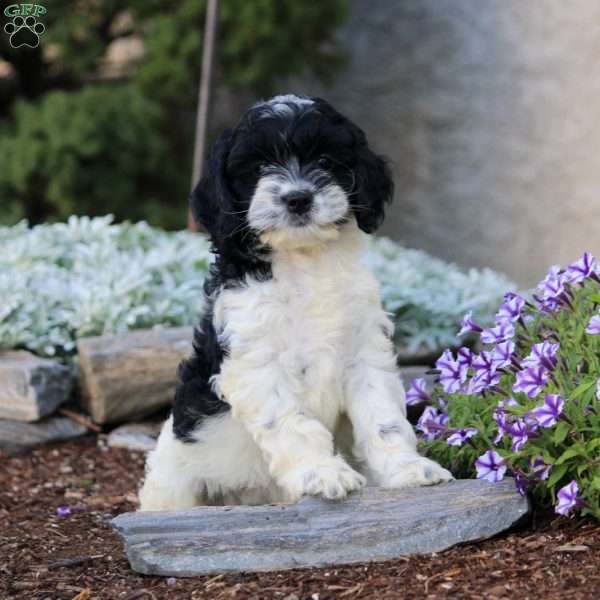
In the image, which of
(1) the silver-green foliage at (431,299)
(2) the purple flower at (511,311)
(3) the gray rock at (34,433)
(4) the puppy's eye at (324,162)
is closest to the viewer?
(4) the puppy's eye at (324,162)

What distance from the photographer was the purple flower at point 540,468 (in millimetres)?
3371

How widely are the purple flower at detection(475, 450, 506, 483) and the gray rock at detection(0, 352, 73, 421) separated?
289 centimetres

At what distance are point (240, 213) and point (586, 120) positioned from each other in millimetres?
6485

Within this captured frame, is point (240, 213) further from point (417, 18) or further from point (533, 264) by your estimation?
point (417, 18)

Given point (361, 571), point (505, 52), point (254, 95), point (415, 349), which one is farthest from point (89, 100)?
point (361, 571)

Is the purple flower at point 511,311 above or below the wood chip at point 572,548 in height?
above

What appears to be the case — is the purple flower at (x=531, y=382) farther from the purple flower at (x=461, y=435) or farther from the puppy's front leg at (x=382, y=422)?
the puppy's front leg at (x=382, y=422)

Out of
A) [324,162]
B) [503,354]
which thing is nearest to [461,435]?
[503,354]

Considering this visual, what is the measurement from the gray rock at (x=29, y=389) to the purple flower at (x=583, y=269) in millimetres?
3011

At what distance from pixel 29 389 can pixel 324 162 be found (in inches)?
104

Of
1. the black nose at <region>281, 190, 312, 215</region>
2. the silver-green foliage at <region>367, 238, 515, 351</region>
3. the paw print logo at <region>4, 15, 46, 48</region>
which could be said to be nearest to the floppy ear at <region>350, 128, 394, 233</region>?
the black nose at <region>281, 190, 312, 215</region>

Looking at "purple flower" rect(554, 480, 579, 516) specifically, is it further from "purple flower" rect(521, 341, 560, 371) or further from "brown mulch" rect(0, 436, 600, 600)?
"purple flower" rect(521, 341, 560, 371)

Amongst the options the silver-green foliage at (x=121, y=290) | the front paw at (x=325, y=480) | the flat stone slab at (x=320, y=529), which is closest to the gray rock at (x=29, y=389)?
the silver-green foliage at (x=121, y=290)

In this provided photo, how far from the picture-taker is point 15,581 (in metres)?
3.60
